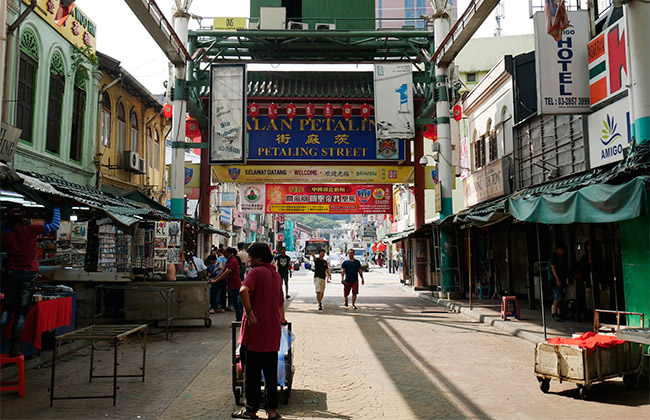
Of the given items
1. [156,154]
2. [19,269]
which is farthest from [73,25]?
[19,269]

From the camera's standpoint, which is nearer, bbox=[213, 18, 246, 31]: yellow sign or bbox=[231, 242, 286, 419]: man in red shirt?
bbox=[231, 242, 286, 419]: man in red shirt

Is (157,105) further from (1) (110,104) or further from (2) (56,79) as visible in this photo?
(2) (56,79)

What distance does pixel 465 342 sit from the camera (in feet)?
34.0

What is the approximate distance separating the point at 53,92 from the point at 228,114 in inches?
217

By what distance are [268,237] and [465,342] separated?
6865 cm

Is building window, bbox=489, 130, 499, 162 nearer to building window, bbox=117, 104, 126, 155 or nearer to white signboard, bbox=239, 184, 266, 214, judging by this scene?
white signboard, bbox=239, 184, 266, 214

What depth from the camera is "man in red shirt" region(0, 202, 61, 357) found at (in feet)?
22.5

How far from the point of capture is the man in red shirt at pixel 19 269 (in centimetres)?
684

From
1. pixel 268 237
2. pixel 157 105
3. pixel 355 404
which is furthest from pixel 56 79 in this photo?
pixel 268 237

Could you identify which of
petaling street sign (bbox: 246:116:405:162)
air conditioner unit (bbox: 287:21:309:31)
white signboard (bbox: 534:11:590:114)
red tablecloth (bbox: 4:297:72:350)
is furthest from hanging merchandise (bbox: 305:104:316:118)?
red tablecloth (bbox: 4:297:72:350)

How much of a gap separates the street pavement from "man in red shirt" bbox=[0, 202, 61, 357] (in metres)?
1.00

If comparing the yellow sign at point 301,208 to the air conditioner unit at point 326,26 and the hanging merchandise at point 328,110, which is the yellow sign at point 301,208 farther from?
the air conditioner unit at point 326,26

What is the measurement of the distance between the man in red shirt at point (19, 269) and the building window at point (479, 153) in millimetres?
17177

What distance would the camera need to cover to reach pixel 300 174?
2136 cm
